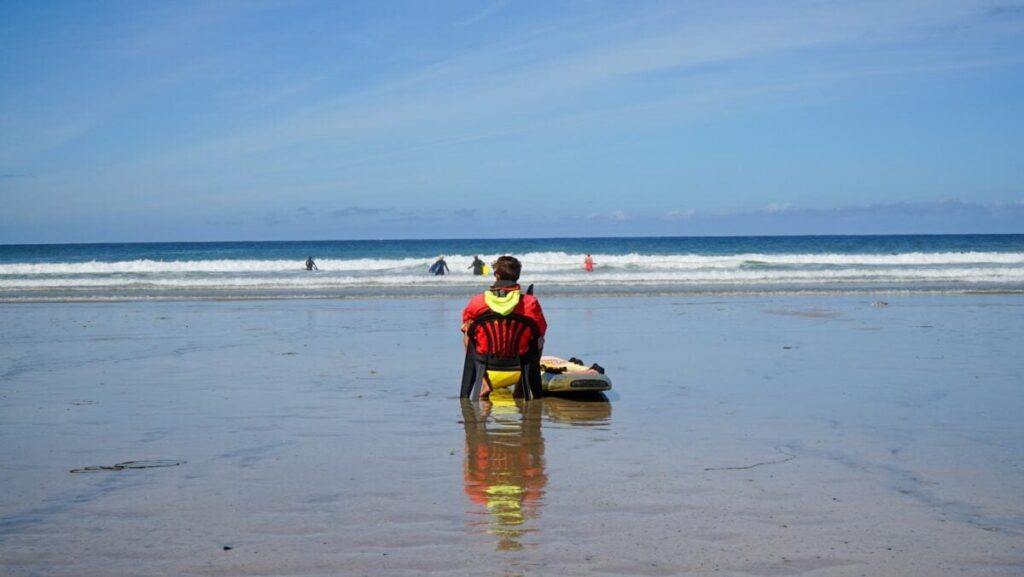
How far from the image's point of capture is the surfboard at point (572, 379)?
28.5 feet

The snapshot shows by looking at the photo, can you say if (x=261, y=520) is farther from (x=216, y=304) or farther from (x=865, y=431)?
(x=216, y=304)

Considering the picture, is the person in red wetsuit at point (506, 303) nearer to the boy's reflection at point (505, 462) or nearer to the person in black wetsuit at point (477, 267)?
the boy's reflection at point (505, 462)

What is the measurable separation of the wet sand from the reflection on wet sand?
3 cm

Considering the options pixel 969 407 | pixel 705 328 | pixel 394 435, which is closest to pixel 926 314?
pixel 705 328

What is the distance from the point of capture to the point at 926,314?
17.5m

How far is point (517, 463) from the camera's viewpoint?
20.2ft

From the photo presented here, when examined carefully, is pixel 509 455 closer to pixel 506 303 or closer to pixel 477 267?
pixel 506 303

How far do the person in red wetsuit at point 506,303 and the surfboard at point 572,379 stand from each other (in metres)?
0.46

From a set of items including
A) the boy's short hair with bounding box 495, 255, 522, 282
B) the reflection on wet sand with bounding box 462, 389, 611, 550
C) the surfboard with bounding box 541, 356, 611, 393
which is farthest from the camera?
the surfboard with bounding box 541, 356, 611, 393

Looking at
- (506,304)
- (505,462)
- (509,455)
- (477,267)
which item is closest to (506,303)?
(506,304)

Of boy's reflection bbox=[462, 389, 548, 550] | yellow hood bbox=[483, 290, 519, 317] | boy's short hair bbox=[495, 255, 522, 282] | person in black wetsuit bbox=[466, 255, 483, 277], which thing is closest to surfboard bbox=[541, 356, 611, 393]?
boy's reflection bbox=[462, 389, 548, 550]

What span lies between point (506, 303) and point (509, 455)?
230cm

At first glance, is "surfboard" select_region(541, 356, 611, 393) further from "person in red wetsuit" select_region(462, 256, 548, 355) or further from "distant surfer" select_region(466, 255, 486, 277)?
"distant surfer" select_region(466, 255, 486, 277)

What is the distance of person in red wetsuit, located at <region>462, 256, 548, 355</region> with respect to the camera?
27.8 feet
